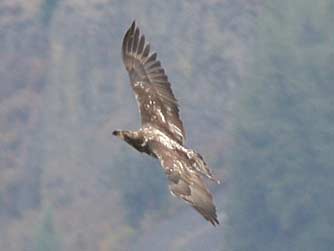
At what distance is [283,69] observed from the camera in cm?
9838

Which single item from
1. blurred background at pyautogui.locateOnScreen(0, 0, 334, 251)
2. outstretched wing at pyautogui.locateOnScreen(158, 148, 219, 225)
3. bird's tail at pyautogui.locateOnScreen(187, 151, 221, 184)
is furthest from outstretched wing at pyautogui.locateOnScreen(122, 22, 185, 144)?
blurred background at pyautogui.locateOnScreen(0, 0, 334, 251)

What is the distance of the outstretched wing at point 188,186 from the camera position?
24.0 metres

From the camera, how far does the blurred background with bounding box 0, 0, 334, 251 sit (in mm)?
90188

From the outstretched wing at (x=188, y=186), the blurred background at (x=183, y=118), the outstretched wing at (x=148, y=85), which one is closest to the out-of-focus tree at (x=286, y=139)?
the blurred background at (x=183, y=118)

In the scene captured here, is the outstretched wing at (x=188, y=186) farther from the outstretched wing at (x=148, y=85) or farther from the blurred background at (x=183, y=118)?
the blurred background at (x=183, y=118)

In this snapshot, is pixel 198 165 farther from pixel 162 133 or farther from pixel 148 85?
pixel 148 85

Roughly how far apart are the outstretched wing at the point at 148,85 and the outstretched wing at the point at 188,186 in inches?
91.2

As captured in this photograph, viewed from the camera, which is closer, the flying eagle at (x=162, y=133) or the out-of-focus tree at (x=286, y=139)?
the flying eagle at (x=162, y=133)

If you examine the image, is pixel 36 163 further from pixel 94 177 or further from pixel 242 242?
pixel 242 242

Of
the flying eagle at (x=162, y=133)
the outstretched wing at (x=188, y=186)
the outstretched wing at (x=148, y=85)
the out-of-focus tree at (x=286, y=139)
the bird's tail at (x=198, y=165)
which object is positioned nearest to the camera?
the outstretched wing at (x=188, y=186)

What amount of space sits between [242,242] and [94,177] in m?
8.23

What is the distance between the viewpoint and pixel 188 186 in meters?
24.5

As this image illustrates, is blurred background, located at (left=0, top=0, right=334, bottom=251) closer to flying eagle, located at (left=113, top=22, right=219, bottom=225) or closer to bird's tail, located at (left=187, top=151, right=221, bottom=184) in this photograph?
flying eagle, located at (left=113, top=22, right=219, bottom=225)

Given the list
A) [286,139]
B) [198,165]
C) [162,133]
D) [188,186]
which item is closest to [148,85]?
[162,133]
